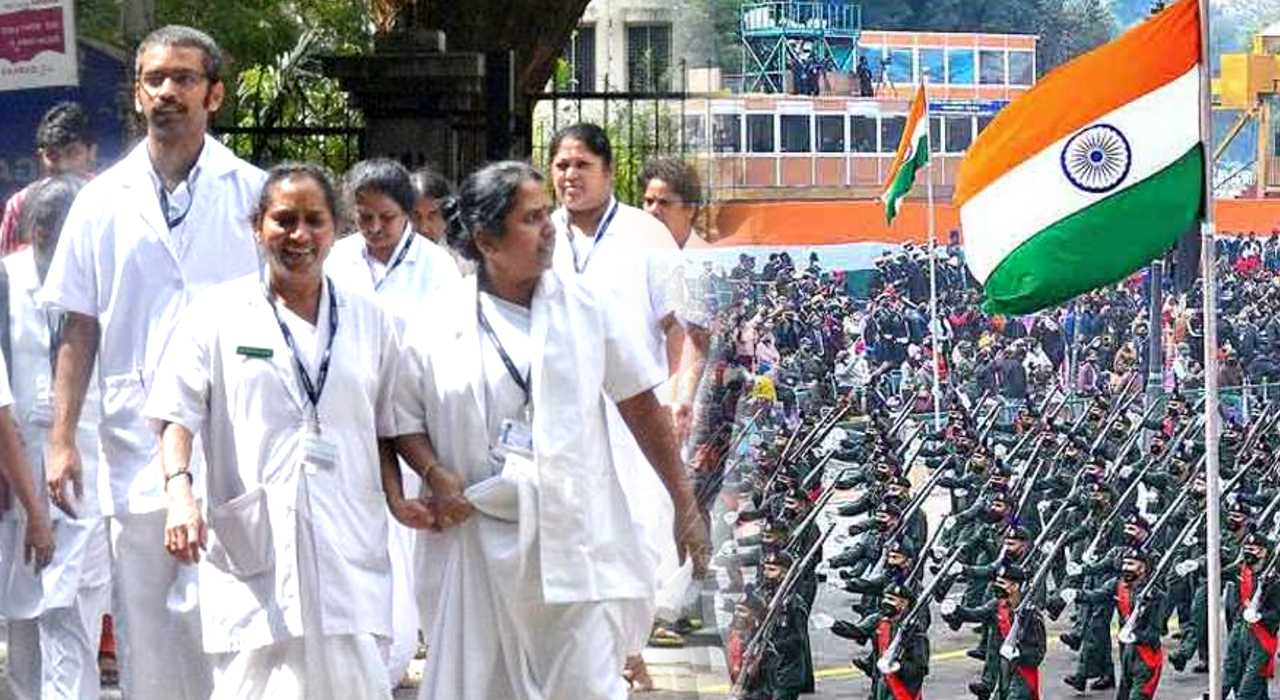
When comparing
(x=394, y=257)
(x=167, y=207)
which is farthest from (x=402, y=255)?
(x=167, y=207)

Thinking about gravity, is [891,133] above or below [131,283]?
above

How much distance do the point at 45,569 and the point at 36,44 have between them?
2157 millimetres

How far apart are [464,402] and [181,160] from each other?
0.95 meters

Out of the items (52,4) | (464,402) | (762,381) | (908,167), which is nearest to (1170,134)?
(908,167)

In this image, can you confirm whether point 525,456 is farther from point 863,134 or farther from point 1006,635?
point 1006,635

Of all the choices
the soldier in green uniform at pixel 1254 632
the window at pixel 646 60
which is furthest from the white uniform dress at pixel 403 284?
the window at pixel 646 60

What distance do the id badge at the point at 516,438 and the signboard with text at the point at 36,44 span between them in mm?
3701

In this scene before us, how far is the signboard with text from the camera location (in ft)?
30.0

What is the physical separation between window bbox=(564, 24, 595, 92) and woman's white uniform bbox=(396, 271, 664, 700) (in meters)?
8.04

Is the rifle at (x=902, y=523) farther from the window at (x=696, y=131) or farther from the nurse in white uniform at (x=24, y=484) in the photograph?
the nurse in white uniform at (x=24, y=484)

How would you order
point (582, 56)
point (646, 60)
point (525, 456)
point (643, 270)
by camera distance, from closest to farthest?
point (525, 456), point (643, 270), point (646, 60), point (582, 56)

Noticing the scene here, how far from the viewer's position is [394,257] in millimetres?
7730

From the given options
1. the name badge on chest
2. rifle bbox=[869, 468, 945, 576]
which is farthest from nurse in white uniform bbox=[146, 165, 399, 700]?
rifle bbox=[869, 468, 945, 576]

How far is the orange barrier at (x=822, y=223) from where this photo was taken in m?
6.72
